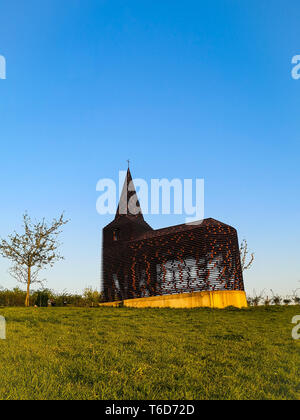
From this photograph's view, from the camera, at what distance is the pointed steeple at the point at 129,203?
37.5 m

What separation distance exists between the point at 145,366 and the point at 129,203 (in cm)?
3194

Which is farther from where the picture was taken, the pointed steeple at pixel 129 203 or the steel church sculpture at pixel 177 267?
the pointed steeple at pixel 129 203

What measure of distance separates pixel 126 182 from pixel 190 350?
31.9m

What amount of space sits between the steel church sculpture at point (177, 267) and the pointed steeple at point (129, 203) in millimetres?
2112

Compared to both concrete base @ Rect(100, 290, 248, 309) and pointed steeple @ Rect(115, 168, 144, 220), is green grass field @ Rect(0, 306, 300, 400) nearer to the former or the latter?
concrete base @ Rect(100, 290, 248, 309)

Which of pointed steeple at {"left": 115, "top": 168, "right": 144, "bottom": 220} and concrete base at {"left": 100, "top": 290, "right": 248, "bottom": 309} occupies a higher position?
pointed steeple at {"left": 115, "top": 168, "right": 144, "bottom": 220}

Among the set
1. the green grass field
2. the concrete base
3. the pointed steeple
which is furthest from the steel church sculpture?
the green grass field

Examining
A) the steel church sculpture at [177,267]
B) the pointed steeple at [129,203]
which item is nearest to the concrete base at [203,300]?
the steel church sculpture at [177,267]

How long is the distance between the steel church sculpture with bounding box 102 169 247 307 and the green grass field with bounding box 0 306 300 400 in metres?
15.4

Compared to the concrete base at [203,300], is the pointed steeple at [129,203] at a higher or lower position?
higher

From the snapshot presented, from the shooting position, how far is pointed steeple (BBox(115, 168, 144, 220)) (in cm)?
3747

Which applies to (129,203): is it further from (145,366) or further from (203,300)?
(145,366)

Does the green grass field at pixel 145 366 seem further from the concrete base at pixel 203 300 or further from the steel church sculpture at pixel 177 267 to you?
the steel church sculpture at pixel 177 267

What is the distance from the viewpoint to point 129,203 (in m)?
38.3
